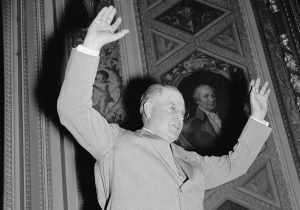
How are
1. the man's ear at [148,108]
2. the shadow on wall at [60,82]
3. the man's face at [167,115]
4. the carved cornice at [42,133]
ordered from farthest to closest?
1. the shadow on wall at [60,82]
2. the carved cornice at [42,133]
3. the man's ear at [148,108]
4. the man's face at [167,115]

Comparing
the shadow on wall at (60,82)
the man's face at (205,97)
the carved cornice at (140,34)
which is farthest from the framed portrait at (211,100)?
the shadow on wall at (60,82)

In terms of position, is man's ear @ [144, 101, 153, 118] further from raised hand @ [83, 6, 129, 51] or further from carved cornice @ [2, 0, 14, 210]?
carved cornice @ [2, 0, 14, 210]

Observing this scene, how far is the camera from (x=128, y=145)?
220cm

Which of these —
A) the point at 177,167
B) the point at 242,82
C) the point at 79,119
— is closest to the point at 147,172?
the point at 177,167

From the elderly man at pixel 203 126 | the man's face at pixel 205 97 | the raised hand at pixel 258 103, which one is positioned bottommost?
the elderly man at pixel 203 126

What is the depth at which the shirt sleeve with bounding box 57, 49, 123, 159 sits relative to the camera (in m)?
1.98

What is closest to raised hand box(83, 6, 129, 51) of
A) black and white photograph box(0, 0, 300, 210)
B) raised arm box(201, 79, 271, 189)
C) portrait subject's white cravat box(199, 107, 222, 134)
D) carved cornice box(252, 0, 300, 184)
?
black and white photograph box(0, 0, 300, 210)

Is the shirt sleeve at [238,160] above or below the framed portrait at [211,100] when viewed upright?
above

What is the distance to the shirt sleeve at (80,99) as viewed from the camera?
1.98 meters

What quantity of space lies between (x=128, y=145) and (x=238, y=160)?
0.70m

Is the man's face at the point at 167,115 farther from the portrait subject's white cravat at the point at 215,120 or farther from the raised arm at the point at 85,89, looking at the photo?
the portrait subject's white cravat at the point at 215,120

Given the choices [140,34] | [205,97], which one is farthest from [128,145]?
[140,34]

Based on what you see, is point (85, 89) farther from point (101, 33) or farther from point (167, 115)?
point (167, 115)

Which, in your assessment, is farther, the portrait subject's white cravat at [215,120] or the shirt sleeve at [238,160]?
the portrait subject's white cravat at [215,120]
